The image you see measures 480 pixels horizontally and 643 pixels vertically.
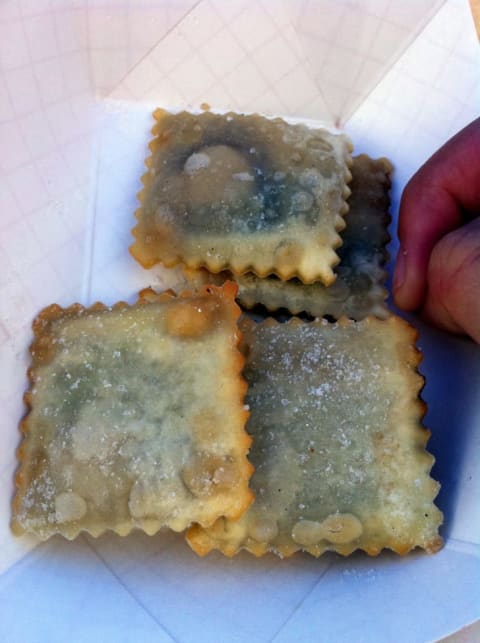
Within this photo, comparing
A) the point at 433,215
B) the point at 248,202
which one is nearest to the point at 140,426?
the point at 248,202

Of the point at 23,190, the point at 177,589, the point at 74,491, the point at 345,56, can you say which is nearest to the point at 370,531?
the point at 177,589

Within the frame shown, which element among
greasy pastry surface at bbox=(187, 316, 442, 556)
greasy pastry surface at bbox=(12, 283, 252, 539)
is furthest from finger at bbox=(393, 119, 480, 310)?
greasy pastry surface at bbox=(12, 283, 252, 539)

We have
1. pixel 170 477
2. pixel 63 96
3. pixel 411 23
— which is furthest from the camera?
pixel 411 23

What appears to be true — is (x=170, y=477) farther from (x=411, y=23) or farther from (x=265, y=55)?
(x=411, y=23)

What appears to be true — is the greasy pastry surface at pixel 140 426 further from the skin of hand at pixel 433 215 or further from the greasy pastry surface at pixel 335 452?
the skin of hand at pixel 433 215

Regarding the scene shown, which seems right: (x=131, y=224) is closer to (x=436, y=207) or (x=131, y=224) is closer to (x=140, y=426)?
(x=140, y=426)

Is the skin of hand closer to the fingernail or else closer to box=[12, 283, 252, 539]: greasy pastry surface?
the fingernail
